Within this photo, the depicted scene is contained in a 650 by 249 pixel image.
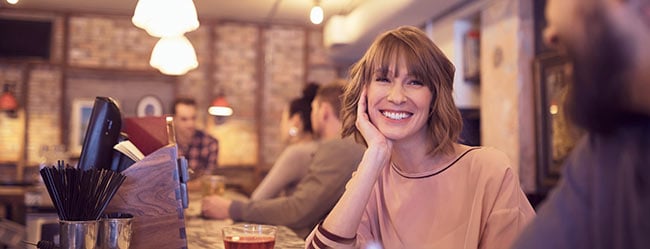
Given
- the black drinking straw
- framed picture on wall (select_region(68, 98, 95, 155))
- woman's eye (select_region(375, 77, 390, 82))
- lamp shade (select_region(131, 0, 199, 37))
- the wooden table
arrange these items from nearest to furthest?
the black drinking straw
woman's eye (select_region(375, 77, 390, 82))
the wooden table
lamp shade (select_region(131, 0, 199, 37))
framed picture on wall (select_region(68, 98, 95, 155))

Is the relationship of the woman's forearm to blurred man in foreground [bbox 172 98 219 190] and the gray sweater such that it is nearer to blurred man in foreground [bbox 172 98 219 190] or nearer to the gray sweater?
the gray sweater

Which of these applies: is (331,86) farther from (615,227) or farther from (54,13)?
(54,13)

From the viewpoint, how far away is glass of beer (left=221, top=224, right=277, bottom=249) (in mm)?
1434

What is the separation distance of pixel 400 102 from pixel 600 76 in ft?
3.32

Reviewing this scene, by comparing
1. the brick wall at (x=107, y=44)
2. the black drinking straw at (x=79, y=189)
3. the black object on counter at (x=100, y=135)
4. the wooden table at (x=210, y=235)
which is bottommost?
the wooden table at (x=210, y=235)

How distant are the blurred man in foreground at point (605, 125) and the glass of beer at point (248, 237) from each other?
0.87 metres

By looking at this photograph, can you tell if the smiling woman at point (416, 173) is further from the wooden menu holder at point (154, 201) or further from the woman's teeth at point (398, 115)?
the wooden menu holder at point (154, 201)

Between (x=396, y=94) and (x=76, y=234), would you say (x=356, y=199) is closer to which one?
(x=396, y=94)

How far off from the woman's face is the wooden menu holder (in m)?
0.56

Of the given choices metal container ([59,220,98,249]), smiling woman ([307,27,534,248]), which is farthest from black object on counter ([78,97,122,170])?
smiling woman ([307,27,534,248])

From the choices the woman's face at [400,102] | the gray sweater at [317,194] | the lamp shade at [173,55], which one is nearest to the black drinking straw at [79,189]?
the woman's face at [400,102]

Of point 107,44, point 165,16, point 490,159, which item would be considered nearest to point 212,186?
point 165,16

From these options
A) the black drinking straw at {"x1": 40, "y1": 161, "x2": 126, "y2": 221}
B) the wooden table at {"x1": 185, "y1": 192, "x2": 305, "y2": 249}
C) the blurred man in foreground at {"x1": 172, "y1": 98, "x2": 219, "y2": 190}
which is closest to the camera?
the black drinking straw at {"x1": 40, "y1": 161, "x2": 126, "y2": 221}

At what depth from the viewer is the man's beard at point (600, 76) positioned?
603 millimetres
